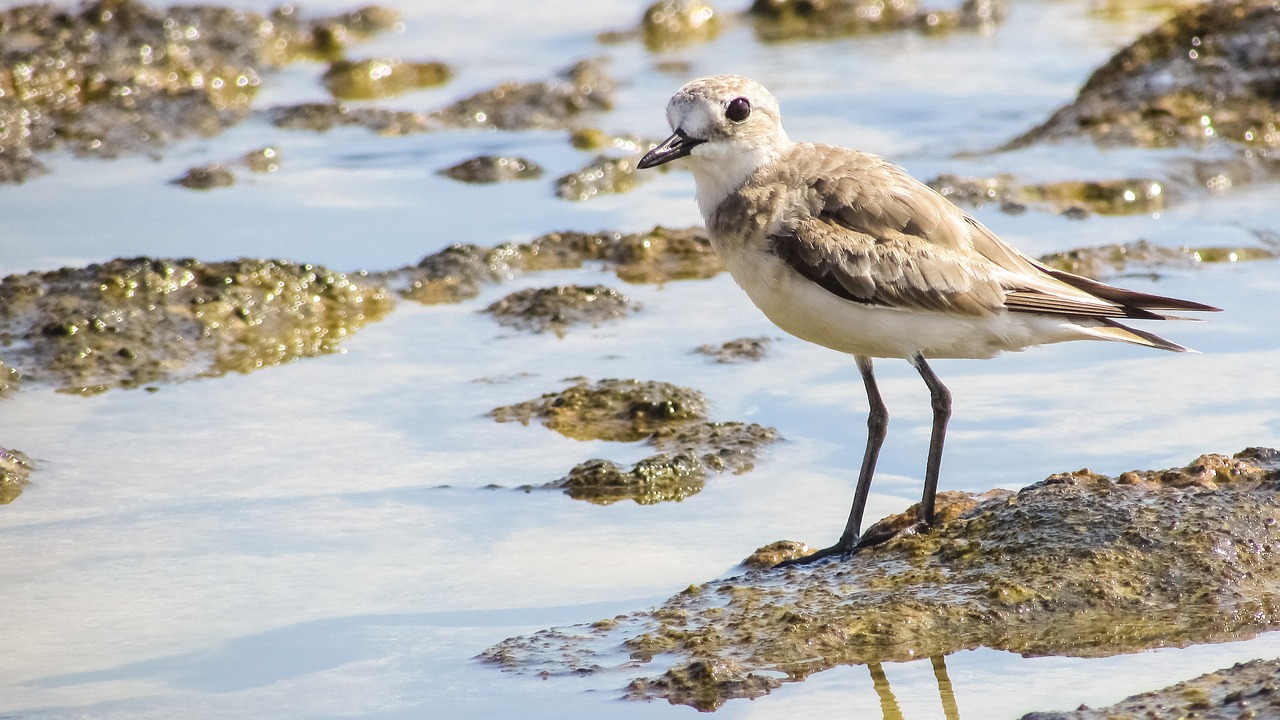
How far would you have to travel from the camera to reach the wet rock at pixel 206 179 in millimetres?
11273

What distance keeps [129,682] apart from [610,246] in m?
5.40

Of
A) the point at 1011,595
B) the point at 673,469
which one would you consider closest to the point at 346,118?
the point at 673,469

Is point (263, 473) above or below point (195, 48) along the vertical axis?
below

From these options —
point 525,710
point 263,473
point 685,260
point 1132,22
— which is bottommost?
point 525,710

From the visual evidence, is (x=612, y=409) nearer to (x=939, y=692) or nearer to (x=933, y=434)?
(x=933, y=434)

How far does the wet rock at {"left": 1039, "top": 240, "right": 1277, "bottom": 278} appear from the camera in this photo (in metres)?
9.06

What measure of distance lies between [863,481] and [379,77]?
392 inches

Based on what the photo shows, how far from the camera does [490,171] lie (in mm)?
11445

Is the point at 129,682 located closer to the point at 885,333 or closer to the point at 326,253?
the point at 885,333

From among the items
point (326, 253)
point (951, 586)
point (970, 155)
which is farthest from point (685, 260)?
point (951, 586)

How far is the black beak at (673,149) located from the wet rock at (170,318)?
123 inches

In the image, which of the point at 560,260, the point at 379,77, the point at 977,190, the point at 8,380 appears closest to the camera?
the point at 8,380

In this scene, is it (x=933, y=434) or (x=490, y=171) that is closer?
(x=933, y=434)

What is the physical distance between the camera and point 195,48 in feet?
48.4
